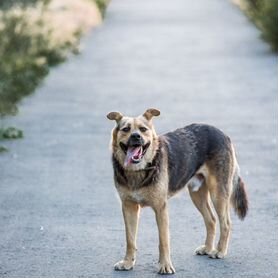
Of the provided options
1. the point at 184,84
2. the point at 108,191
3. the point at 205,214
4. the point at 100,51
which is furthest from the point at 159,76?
the point at 205,214

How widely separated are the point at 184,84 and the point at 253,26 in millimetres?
13849

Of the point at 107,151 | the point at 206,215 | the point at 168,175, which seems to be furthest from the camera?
the point at 107,151

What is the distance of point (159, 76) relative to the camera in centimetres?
2397

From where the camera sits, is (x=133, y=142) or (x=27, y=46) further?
(x=27, y=46)

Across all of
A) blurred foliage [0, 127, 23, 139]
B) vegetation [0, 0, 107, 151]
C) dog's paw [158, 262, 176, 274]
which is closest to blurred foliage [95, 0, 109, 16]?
vegetation [0, 0, 107, 151]

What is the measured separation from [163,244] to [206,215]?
1.00m

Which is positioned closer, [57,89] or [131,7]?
[57,89]

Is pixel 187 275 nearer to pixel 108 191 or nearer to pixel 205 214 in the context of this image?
pixel 205 214

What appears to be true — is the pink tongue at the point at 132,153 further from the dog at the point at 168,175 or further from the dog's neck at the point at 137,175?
the dog's neck at the point at 137,175

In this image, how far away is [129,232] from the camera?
8945 mm

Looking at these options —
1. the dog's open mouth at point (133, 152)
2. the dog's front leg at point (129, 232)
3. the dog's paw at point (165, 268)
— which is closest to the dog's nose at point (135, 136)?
the dog's open mouth at point (133, 152)

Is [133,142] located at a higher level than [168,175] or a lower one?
higher

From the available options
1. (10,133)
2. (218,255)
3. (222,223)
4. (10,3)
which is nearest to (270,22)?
(10,3)

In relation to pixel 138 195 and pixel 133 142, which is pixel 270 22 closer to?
Answer: pixel 138 195
